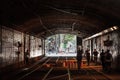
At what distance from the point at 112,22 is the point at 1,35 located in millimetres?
8640

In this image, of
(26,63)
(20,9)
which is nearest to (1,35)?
(20,9)

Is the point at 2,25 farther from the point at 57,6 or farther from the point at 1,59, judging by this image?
the point at 57,6

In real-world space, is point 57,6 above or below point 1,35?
above

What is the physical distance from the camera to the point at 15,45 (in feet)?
103

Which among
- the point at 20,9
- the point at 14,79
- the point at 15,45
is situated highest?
the point at 20,9

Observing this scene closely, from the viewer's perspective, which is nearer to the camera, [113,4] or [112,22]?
[113,4]

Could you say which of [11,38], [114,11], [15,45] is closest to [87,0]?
[114,11]

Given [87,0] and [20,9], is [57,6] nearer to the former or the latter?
[20,9]

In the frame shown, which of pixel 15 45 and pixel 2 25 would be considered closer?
pixel 2 25

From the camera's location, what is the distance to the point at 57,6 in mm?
23219

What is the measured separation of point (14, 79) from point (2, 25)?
4.64 meters

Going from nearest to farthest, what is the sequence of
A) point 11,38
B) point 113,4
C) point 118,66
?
point 113,4
point 118,66
point 11,38

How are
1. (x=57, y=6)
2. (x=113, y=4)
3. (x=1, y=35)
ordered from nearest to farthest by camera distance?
(x=113, y=4) → (x=57, y=6) → (x=1, y=35)

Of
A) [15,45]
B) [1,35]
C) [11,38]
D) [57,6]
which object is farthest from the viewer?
[15,45]
